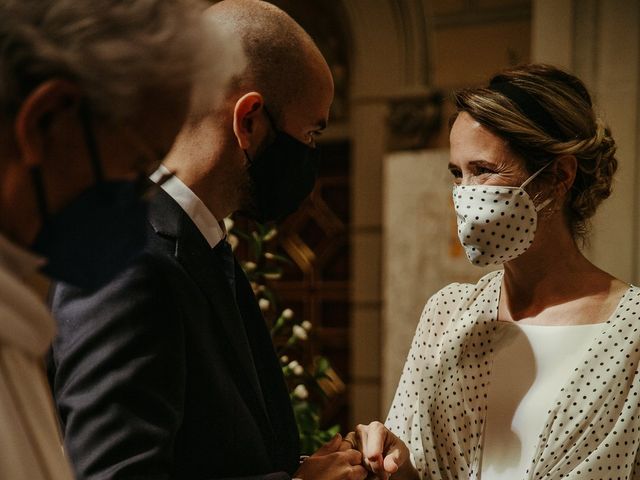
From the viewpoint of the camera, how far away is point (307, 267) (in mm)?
5379

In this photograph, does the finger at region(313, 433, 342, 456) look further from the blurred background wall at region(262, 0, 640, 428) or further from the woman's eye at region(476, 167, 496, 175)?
the blurred background wall at region(262, 0, 640, 428)

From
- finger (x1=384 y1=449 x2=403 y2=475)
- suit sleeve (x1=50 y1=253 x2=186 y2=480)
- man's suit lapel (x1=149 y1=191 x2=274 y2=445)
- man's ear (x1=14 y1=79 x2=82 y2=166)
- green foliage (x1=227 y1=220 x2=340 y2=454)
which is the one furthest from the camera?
green foliage (x1=227 y1=220 x2=340 y2=454)

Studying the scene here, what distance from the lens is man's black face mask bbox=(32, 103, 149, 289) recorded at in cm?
86

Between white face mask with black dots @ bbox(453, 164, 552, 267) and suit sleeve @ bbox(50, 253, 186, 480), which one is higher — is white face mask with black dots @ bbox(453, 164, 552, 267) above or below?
below

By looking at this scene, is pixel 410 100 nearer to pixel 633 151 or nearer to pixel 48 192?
pixel 633 151

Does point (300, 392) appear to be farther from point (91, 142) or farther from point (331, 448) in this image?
point (91, 142)

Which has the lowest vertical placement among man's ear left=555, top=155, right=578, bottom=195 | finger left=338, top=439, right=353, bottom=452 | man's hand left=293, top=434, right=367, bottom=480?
finger left=338, top=439, right=353, bottom=452

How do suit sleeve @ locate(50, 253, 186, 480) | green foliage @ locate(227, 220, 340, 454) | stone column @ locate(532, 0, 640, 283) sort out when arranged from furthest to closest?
stone column @ locate(532, 0, 640, 283) < green foliage @ locate(227, 220, 340, 454) < suit sleeve @ locate(50, 253, 186, 480)

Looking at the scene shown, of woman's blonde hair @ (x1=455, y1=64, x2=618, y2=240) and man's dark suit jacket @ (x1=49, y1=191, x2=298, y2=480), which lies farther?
woman's blonde hair @ (x1=455, y1=64, x2=618, y2=240)

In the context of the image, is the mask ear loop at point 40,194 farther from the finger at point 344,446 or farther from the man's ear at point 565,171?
the man's ear at point 565,171

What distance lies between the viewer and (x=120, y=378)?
1181 mm

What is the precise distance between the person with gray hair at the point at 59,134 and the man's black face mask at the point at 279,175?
2.01ft

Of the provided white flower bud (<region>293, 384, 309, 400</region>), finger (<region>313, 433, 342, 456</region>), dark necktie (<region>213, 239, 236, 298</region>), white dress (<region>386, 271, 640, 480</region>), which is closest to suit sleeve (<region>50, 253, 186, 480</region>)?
dark necktie (<region>213, 239, 236, 298</region>)

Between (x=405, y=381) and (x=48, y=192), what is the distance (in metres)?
1.31
